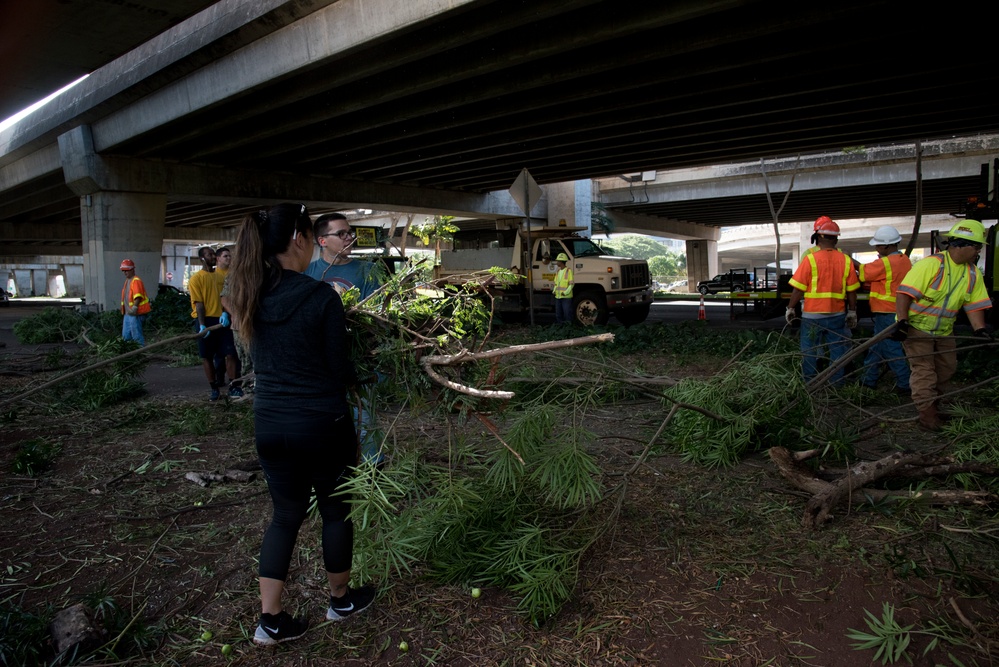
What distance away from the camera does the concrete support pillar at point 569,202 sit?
28.2 meters

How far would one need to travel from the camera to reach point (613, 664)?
2.62m

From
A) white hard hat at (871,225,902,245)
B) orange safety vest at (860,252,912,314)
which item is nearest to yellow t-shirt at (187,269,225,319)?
orange safety vest at (860,252,912,314)

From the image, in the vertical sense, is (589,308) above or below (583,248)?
below

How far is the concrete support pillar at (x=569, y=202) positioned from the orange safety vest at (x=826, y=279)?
21390mm

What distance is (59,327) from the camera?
14.8m

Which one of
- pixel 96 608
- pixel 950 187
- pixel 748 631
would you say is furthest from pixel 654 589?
pixel 950 187

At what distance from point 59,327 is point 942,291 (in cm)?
1674

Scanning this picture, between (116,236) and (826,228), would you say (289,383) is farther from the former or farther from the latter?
(116,236)


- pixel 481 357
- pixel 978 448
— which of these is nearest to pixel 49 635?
pixel 481 357

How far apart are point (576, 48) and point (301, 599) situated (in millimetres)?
10216

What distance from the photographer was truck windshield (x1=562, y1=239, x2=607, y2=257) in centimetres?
1652

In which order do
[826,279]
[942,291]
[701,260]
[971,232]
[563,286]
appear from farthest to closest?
[701,260] → [563,286] → [826,279] → [942,291] → [971,232]

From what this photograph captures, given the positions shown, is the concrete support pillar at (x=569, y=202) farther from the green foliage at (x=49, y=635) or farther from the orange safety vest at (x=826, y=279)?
the green foliage at (x=49, y=635)

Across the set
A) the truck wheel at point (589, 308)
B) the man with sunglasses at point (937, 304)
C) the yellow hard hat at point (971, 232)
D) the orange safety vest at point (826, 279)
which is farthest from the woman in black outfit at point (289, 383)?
the truck wheel at point (589, 308)
